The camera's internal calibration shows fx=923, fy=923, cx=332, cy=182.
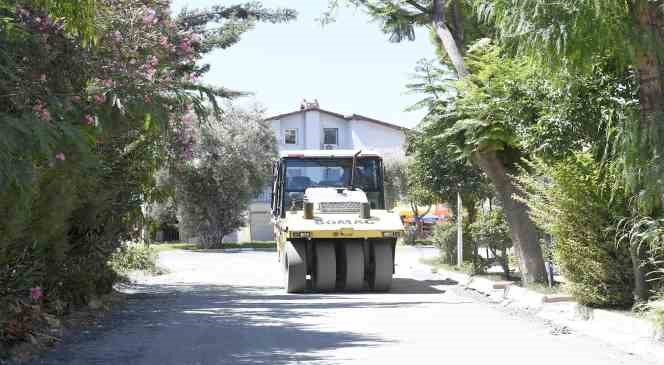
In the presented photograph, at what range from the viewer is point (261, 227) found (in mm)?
67375

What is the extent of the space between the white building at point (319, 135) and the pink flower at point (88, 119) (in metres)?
55.7

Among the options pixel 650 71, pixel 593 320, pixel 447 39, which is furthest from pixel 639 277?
pixel 447 39

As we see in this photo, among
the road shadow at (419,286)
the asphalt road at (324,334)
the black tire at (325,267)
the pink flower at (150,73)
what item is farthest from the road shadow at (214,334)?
the pink flower at (150,73)

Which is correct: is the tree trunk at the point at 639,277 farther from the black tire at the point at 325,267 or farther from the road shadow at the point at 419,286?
the black tire at the point at 325,267

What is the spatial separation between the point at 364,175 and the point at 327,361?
471 inches

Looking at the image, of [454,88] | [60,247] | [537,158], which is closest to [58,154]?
[60,247]

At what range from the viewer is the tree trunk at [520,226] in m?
16.8

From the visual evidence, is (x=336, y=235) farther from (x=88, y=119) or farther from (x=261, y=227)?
(x=261, y=227)

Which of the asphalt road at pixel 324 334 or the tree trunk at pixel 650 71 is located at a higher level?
the tree trunk at pixel 650 71

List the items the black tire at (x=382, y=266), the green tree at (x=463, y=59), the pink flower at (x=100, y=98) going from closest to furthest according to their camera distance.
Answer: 1. the pink flower at (x=100, y=98)
2. the green tree at (x=463, y=59)
3. the black tire at (x=382, y=266)

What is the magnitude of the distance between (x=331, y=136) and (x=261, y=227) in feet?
30.0

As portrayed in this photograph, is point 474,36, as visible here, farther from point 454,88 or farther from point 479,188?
point 479,188

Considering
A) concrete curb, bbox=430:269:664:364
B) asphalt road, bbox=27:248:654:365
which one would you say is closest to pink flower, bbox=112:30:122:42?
asphalt road, bbox=27:248:654:365

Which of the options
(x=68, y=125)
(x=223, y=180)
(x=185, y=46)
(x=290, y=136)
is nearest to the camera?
(x=68, y=125)
